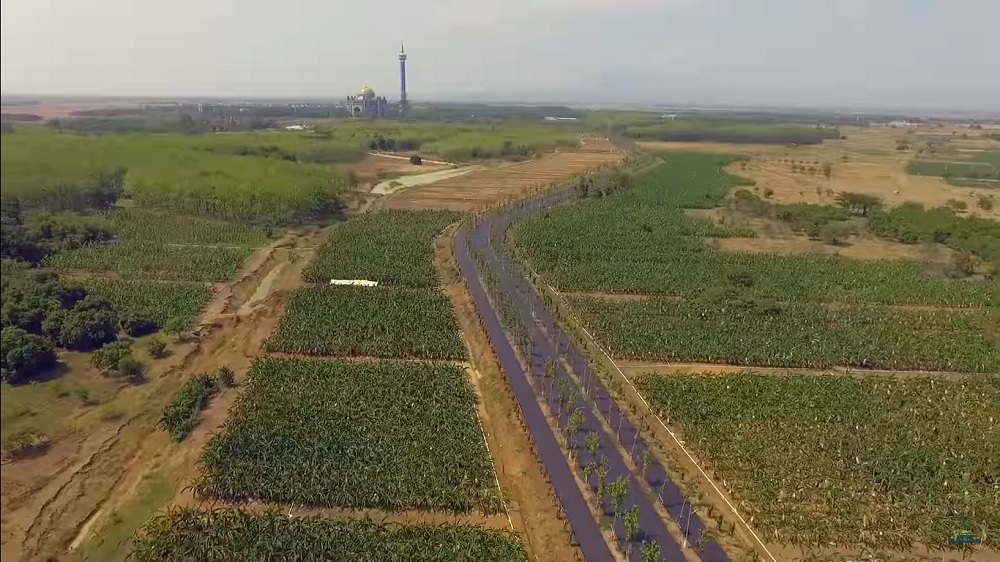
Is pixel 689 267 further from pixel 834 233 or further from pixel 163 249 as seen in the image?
pixel 163 249

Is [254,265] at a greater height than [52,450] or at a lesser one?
greater

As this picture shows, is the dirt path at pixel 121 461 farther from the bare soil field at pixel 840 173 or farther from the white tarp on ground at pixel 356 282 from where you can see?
the bare soil field at pixel 840 173

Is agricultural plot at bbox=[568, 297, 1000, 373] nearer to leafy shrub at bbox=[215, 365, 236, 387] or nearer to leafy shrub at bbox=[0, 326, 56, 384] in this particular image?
leafy shrub at bbox=[215, 365, 236, 387]

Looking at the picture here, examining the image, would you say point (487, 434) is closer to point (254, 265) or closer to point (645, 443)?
point (645, 443)

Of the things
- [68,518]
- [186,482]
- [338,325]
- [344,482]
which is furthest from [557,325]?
[68,518]

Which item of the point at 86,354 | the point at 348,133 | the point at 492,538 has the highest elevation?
the point at 348,133

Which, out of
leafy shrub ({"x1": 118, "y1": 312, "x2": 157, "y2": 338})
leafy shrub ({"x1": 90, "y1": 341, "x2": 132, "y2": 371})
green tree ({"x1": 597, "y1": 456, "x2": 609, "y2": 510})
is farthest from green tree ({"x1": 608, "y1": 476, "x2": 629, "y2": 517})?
leafy shrub ({"x1": 118, "y1": 312, "x2": 157, "y2": 338})

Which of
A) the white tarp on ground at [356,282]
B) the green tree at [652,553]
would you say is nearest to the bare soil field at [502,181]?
the white tarp on ground at [356,282]
